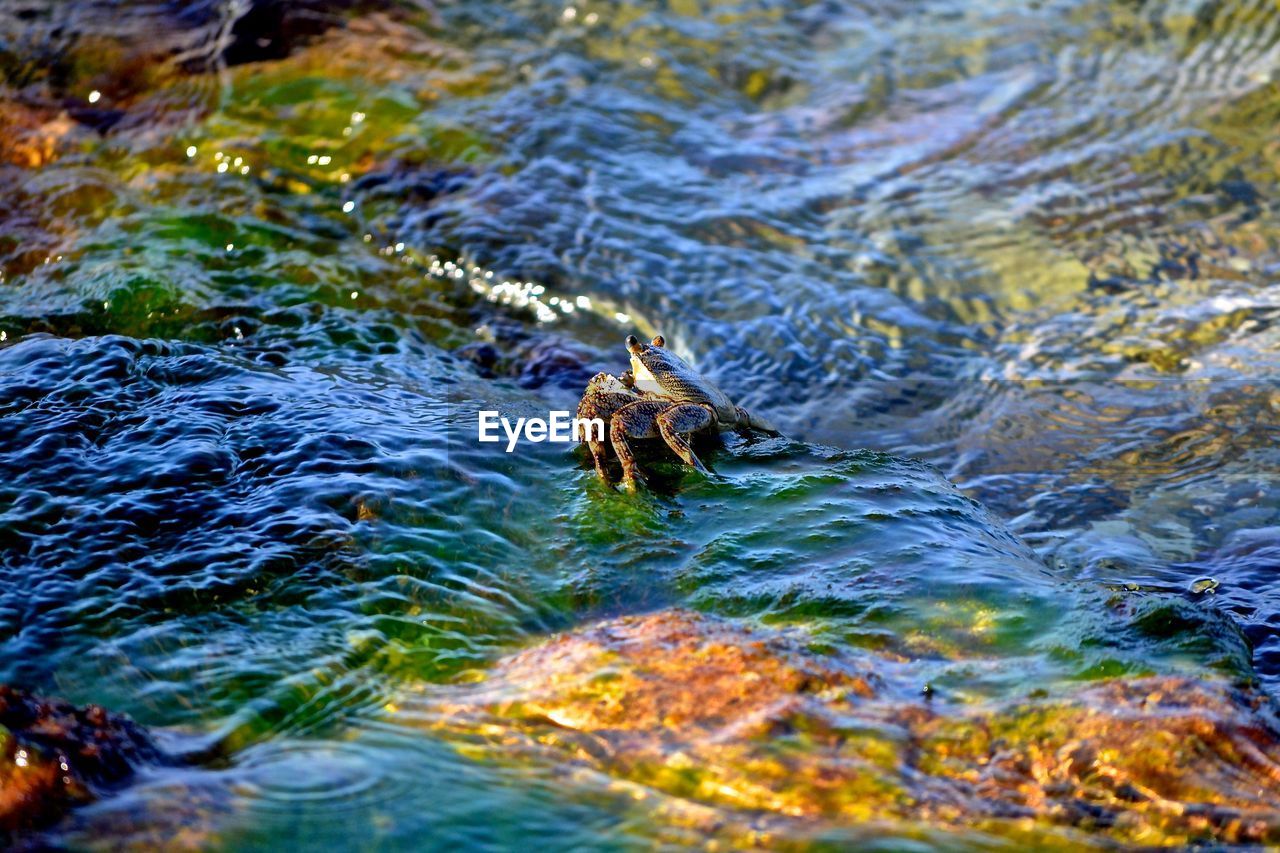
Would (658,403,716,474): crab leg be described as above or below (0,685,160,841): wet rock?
above

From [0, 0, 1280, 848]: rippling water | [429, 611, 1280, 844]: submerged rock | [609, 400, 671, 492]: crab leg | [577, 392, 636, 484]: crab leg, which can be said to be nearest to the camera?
[429, 611, 1280, 844]: submerged rock

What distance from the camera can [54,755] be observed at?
2850 millimetres

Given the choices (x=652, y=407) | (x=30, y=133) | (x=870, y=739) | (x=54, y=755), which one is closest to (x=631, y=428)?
(x=652, y=407)

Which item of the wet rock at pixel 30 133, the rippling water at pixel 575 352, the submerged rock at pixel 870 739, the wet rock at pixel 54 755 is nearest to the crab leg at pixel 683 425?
the rippling water at pixel 575 352

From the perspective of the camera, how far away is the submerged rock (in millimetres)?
2920

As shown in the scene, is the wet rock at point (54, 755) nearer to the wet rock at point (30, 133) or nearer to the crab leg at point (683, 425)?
the crab leg at point (683, 425)

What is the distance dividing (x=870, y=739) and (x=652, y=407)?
187cm

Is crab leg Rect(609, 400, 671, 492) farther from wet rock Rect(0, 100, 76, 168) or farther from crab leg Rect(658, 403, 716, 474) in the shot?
wet rock Rect(0, 100, 76, 168)

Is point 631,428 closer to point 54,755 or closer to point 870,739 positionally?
point 870,739

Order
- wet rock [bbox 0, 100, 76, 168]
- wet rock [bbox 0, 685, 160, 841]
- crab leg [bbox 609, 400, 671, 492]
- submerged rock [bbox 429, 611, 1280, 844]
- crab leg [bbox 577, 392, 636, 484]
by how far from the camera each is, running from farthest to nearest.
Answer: wet rock [bbox 0, 100, 76, 168] < crab leg [bbox 577, 392, 636, 484] < crab leg [bbox 609, 400, 671, 492] < submerged rock [bbox 429, 611, 1280, 844] < wet rock [bbox 0, 685, 160, 841]

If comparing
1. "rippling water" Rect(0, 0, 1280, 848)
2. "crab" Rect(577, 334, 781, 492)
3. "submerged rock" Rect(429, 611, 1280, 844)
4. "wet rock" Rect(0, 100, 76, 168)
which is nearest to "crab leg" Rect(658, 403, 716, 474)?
"crab" Rect(577, 334, 781, 492)

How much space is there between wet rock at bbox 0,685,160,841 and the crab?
2.06m

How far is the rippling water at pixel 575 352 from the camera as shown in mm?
3531

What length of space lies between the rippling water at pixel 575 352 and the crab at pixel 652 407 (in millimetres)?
173
